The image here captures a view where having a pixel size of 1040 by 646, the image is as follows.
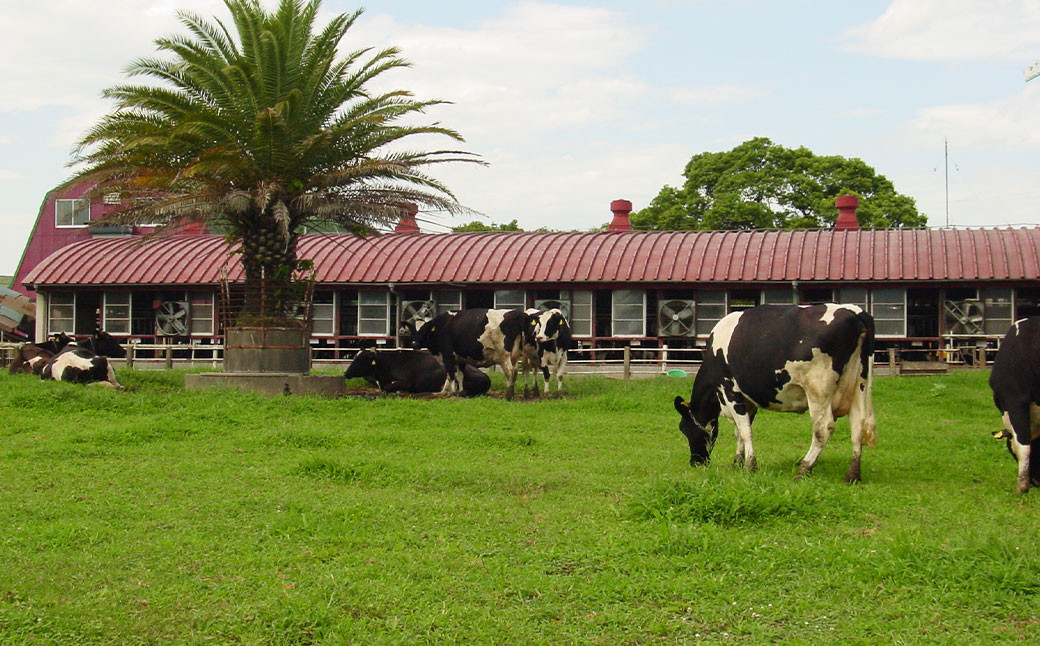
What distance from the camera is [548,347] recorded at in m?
21.1

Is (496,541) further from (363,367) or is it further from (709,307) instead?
(709,307)

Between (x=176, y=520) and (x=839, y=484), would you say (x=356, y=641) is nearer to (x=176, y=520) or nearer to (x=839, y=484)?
(x=176, y=520)

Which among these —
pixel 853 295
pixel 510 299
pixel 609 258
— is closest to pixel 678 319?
pixel 609 258

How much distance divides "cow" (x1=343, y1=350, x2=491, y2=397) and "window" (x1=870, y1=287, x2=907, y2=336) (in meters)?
12.9

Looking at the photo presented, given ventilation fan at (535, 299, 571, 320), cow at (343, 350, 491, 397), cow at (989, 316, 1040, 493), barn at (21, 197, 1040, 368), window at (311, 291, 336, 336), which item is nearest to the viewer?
cow at (989, 316, 1040, 493)

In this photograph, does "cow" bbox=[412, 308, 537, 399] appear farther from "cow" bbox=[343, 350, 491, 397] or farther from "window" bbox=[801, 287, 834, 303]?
"window" bbox=[801, 287, 834, 303]

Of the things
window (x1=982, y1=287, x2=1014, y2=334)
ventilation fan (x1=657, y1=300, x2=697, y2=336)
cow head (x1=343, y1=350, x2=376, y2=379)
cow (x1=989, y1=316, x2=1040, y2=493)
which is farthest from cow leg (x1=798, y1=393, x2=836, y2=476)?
window (x1=982, y1=287, x2=1014, y2=334)

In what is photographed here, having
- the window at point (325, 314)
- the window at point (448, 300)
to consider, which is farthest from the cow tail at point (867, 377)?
the window at point (325, 314)

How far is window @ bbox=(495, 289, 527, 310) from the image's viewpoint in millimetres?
30859

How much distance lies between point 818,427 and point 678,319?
19.5 metres

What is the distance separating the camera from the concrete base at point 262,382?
18703 mm

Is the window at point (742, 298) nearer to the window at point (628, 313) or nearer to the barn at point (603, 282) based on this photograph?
the barn at point (603, 282)

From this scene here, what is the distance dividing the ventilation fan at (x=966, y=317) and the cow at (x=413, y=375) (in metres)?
14.2

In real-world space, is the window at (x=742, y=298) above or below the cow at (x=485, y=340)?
above
